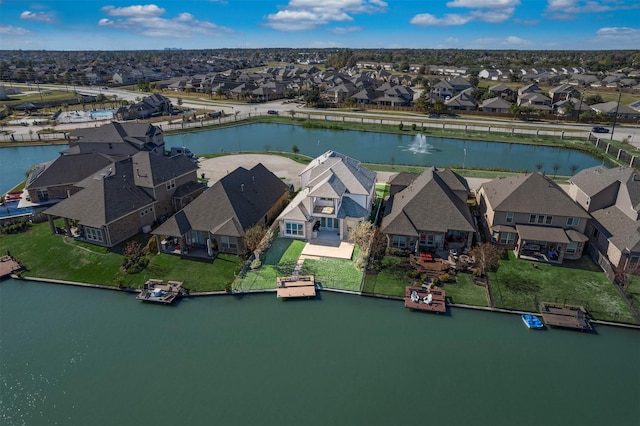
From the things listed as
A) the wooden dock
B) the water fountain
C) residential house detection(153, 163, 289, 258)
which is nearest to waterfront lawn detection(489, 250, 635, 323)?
the wooden dock

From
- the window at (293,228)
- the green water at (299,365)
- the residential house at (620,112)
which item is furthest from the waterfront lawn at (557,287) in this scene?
the residential house at (620,112)

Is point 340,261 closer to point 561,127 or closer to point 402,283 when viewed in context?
point 402,283

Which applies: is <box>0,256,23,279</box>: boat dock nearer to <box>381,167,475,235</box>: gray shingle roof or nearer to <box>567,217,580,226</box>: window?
<box>381,167,475,235</box>: gray shingle roof

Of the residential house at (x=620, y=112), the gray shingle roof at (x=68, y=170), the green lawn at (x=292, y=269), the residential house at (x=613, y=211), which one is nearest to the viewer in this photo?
the green lawn at (x=292, y=269)

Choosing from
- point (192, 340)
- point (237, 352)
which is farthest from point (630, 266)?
point (192, 340)

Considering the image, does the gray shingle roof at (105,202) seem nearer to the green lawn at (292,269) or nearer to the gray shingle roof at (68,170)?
the gray shingle roof at (68,170)

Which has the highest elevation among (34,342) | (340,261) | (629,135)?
(629,135)
